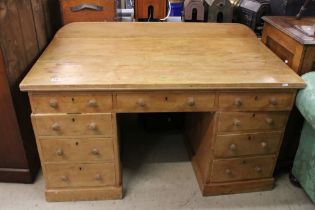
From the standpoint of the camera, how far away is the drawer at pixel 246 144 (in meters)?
1.55

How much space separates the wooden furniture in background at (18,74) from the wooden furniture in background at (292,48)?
1.38 metres

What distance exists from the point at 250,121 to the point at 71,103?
89cm

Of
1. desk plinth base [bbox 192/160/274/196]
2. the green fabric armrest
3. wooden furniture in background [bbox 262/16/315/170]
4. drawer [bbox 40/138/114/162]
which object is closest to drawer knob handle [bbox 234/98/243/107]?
the green fabric armrest

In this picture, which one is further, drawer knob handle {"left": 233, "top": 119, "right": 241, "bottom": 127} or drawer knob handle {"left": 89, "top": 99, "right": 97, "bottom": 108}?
drawer knob handle {"left": 233, "top": 119, "right": 241, "bottom": 127}

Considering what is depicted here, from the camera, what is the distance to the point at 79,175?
62.9 inches

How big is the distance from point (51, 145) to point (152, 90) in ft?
1.92

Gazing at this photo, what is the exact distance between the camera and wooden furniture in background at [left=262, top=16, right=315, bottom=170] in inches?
59.8

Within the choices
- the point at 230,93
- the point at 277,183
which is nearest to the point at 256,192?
the point at 277,183

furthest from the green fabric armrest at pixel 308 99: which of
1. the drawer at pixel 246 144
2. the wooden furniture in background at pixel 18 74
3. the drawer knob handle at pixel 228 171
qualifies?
the wooden furniture in background at pixel 18 74

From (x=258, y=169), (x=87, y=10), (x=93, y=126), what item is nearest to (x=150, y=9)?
(x=87, y=10)

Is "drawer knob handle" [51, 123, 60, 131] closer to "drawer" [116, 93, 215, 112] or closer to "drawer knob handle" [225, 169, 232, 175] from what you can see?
"drawer" [116, 93, 215, 112]

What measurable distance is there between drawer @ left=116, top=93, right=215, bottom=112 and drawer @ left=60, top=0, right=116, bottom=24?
85 cm

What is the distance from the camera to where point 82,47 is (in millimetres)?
1681

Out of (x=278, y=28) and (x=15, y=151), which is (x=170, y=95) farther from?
(x=15, y=151)
